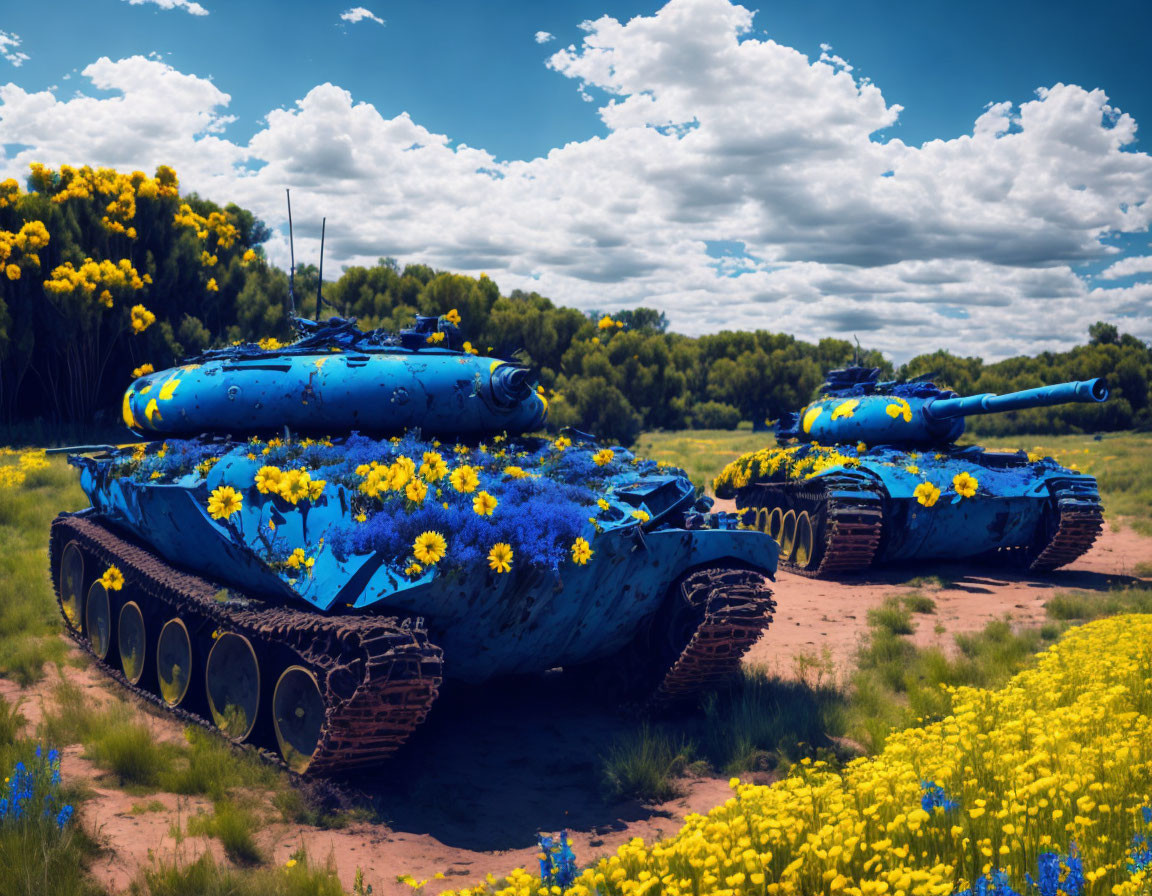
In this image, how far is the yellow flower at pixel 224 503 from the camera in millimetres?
5949

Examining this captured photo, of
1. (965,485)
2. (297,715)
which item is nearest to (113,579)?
(297,715)

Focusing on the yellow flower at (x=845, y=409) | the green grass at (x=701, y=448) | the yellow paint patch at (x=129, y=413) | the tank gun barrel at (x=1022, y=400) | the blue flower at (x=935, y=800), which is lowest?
the blue flower at (x=935, y=800)

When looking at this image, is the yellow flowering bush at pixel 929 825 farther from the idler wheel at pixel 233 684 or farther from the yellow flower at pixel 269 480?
the yellow flower at pixel 269 480

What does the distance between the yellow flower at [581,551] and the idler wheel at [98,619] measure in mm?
4920

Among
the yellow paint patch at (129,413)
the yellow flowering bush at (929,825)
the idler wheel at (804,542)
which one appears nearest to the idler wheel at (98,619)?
the yellow paint patch at (129,413)

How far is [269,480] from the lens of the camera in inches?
232

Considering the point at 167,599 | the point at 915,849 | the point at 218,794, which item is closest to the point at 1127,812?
the point at 915,849

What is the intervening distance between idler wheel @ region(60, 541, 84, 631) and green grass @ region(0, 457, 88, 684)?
25cm

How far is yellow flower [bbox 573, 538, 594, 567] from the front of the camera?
5633mm

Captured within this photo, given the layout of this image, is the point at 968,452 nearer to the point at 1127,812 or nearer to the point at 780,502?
the point at 780,502

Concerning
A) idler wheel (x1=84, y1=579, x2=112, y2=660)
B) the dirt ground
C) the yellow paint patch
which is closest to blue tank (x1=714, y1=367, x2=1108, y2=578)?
the dirt ground

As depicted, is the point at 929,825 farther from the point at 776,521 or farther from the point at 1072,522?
the point at 776,521

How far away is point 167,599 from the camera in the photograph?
6758 millimetres

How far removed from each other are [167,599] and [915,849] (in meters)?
5.39
